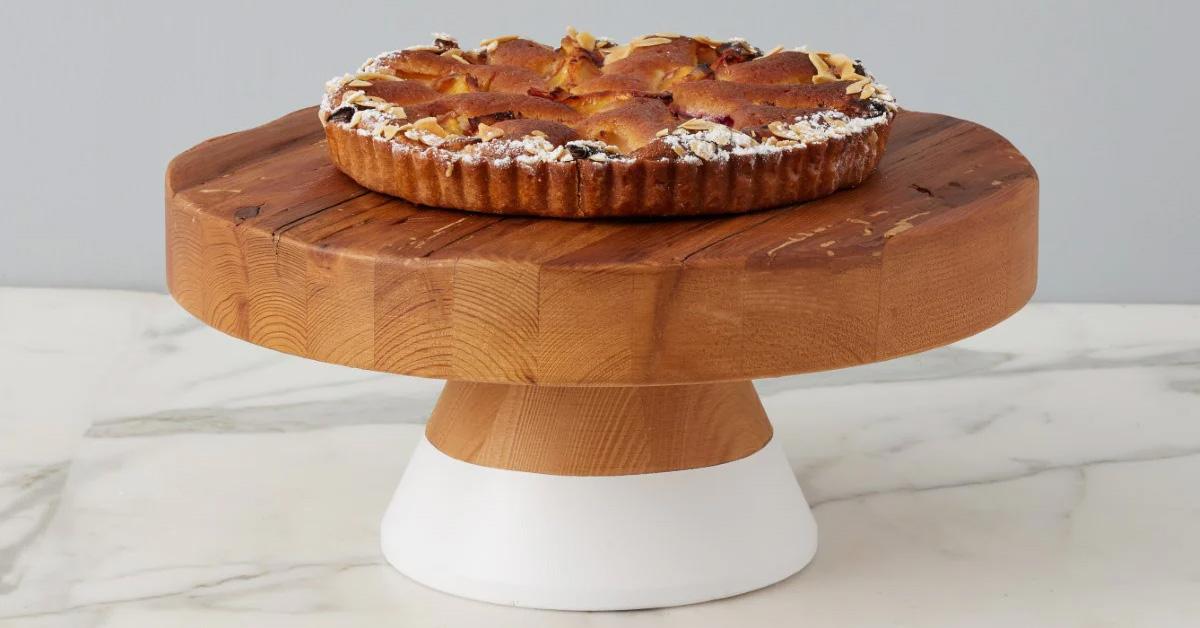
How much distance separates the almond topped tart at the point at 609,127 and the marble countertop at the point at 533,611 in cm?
57

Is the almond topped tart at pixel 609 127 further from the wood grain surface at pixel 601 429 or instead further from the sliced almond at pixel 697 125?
the wood grain surface at pixel 601 429

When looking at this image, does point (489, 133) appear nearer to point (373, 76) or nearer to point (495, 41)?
point (373, 76)

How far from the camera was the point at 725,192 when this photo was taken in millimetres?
2123

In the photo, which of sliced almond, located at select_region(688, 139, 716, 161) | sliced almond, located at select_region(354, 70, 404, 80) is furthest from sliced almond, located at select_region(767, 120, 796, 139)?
sliced almond, located at select_region(354, 70, 404, 80)

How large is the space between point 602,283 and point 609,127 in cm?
36

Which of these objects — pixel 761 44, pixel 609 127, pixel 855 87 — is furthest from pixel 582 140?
pixel 761 44

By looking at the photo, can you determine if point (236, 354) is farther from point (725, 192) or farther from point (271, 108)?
point (725, 192)

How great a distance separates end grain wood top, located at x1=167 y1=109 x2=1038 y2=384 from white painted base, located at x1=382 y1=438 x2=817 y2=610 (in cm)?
42

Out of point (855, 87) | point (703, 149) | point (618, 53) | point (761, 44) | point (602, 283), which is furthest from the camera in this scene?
point (761, 44)

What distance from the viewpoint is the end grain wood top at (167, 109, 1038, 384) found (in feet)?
6.43

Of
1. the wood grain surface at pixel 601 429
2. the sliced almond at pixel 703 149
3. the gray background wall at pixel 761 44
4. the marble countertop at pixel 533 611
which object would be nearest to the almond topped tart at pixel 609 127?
the sliced almond at pixel 703 149

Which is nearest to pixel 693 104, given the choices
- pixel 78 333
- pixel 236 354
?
pixel 236 354

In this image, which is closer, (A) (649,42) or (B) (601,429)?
(B) (601,429)

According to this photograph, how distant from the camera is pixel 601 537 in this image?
2375 millimetres
